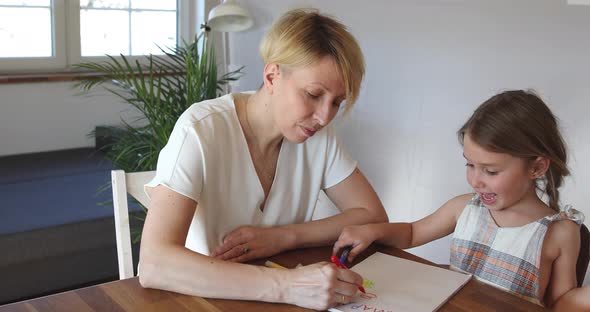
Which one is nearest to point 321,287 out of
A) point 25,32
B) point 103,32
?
point 25,32

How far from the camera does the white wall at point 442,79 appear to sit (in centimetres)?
179

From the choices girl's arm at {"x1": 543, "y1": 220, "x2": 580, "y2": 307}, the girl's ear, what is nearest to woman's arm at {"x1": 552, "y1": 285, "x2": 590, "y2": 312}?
girl's arm at {"x1": 543, "y1": 220, "x2": 580, "y2": 307}

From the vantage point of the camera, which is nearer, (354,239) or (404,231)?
(354,239)

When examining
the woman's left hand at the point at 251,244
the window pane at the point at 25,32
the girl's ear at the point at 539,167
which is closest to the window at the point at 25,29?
the window pane at the point at 25,32

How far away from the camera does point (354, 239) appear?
56.3 inches

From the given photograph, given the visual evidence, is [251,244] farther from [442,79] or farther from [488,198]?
[442,79]

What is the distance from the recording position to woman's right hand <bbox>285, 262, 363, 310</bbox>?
3.67ft

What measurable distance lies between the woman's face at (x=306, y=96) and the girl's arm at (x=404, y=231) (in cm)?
25

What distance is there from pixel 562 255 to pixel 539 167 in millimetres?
201

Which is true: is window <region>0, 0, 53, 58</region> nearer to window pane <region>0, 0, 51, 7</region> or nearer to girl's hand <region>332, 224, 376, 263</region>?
window pane <region>0, 0, 51, 7</region>

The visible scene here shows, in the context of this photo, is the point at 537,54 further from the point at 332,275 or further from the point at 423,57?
the point at 332,275

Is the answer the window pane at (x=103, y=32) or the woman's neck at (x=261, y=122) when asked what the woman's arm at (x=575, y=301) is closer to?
the woman's neck at (x=261, y=122)

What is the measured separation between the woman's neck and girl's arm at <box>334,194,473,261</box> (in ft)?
0.92

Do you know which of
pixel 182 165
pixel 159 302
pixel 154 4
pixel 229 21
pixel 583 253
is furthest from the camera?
pixel 154 4
